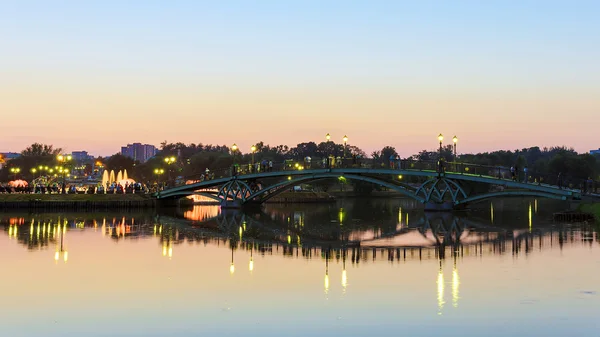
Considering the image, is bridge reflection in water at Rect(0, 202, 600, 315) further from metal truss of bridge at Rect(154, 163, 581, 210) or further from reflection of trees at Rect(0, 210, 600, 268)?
metal truss of bridge at Rect(154, 163, 581, 210)

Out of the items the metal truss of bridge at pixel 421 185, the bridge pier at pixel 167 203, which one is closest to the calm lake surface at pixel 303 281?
the metal truss of bridge at pixel 421 185

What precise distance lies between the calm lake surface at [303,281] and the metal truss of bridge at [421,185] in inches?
233

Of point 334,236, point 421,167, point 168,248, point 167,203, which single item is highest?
point 421,167

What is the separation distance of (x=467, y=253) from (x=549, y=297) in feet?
43.1

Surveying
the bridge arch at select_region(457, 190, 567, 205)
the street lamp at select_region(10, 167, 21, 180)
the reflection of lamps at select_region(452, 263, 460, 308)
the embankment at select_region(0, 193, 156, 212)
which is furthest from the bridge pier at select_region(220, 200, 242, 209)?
the street lamp at select_region(10, 167, 21, 180)

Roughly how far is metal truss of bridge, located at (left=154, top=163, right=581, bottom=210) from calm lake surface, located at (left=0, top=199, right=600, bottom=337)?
591 cm

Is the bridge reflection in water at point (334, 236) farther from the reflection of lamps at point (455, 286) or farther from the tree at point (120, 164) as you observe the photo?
the tree at point (120, 164)

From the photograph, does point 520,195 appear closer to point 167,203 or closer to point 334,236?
point 334,236

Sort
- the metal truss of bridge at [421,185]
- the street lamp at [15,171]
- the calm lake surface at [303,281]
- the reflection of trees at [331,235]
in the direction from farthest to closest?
the street lamp at [15,171], the metal truss of bridge at [421,185], the reflection of trees at [331,235], the calm lake surface at [303,281]

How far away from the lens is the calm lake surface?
2256 centimetres

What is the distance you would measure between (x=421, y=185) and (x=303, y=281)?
142 ft

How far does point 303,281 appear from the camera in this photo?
30.8m

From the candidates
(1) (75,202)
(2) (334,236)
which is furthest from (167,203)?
(2) (334,236)

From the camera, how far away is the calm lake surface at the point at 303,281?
22.6 metres
